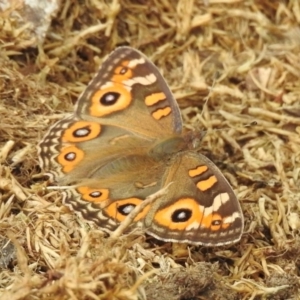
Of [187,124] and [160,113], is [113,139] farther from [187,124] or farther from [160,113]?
[187,124]

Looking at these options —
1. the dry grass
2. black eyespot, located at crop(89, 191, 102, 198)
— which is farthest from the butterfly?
the dry grass

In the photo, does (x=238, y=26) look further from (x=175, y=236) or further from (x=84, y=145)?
(x=175, y=236)

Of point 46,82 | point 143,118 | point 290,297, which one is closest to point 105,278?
point 290,297

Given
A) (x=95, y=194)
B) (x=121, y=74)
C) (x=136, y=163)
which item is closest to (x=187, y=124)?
(x=121, y=74)

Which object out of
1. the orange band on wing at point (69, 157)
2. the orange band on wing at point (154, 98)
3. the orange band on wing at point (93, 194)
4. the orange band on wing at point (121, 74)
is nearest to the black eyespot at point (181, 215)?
the orange band on wing at point (93, 194)

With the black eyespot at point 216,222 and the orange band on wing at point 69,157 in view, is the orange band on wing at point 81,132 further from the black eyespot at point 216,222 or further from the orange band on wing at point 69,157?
the black eyespot at point 216,222

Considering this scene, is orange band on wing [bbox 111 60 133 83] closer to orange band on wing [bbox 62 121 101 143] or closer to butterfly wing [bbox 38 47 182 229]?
butterfly wing [bbox 38 47 182 229]
